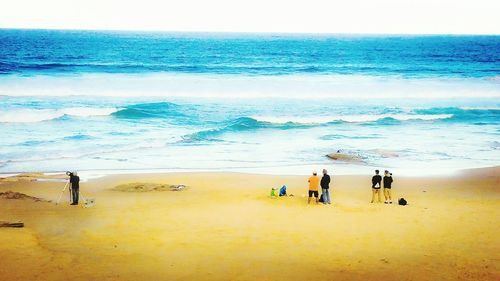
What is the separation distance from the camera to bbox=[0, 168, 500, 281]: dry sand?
30.2 feet

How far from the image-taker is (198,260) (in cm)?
966

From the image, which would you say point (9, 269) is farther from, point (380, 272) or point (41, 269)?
point (380, 272)

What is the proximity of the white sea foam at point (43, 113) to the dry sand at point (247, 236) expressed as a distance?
48.6 ft

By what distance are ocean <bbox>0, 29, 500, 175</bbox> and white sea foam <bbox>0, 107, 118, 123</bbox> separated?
0.11 meters

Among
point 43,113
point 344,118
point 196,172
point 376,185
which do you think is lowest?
point 196,172

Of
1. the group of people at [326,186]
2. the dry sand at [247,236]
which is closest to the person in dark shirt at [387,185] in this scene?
the group of people at [326,186]

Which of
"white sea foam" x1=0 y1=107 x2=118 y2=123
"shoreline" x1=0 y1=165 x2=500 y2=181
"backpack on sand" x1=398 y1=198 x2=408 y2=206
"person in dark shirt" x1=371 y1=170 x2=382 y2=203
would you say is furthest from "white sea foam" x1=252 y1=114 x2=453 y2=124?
"backpack on sand" x1=398 y1=198 x2=408 y2=206

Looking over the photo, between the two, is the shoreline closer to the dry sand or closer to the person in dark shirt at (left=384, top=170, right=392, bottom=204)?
the dry sand

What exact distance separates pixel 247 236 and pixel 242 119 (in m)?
20.0

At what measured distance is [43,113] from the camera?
31.3 metres

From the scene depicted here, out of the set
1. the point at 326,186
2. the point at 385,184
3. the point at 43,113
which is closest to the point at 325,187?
the point at 326,186

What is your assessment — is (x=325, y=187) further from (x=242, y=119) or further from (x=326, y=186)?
(x=242, y=119)

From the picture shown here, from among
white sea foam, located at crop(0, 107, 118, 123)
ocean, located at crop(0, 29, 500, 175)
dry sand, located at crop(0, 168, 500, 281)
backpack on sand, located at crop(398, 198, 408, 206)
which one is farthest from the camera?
white sea foam, located at crop(0, 107, 118, 123)

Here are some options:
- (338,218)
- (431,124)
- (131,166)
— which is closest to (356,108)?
(431,124)
